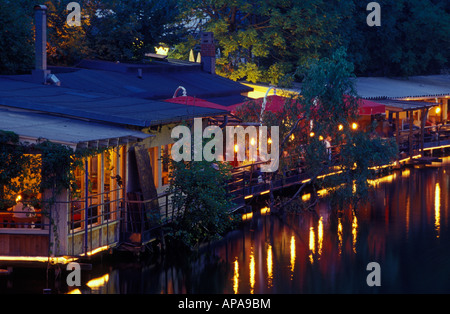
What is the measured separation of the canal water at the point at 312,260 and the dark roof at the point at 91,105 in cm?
341

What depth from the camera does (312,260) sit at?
1980 centimetres

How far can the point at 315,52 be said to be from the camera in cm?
4306

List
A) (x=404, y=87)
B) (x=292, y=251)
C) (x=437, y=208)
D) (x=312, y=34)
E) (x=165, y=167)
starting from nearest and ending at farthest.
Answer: (x=292, y=251) → (x=165, y=167) → (x=437, y=208) → (x=312, y=34) → (x=404, y=87)

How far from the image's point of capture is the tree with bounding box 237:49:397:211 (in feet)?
81.0

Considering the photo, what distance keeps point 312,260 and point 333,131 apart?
6.31 metres

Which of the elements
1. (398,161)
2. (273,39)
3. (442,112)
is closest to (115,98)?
(398,161)

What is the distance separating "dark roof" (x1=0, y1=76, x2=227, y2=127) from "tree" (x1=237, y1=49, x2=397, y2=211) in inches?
110

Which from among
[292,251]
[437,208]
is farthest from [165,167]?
[437,208]

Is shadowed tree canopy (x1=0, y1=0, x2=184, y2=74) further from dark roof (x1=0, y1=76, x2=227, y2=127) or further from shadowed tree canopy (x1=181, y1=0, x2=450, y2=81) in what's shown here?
dark roof (x1=0, y1=76, x2=227, y2=127)

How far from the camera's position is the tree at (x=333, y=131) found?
24688mm

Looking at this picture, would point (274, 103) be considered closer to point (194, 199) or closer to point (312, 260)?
point (194, 199)

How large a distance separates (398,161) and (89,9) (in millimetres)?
15070

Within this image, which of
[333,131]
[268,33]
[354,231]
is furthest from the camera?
[268,33]

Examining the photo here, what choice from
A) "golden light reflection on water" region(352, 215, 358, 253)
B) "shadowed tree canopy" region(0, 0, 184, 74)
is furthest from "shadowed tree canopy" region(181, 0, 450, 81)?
"golden light reflection on water" region(352, 215, 358, 253)
